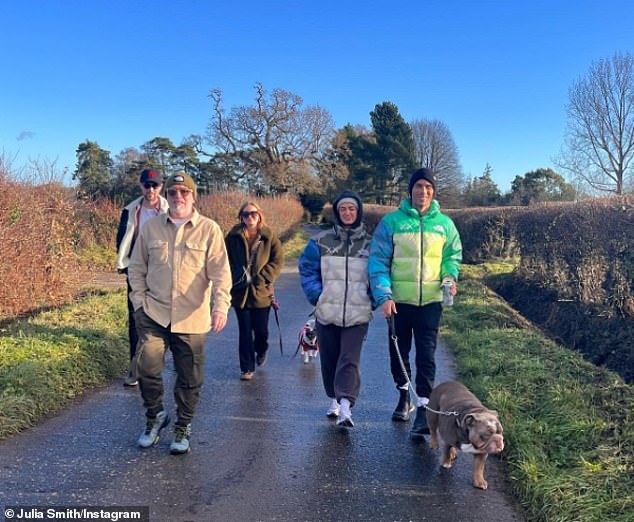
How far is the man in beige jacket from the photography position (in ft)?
12.7

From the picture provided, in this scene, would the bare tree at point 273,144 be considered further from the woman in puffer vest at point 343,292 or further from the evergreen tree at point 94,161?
the woman in puffer vest at point 343,292

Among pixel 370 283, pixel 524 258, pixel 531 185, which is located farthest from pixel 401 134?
pixel 370 283

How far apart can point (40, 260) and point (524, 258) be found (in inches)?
386

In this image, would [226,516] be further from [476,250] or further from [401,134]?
[401,134]

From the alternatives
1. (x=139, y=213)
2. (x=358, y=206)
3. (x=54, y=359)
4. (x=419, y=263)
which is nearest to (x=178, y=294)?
(x=358, y=206)

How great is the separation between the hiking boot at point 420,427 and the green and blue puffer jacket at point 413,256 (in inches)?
35.6

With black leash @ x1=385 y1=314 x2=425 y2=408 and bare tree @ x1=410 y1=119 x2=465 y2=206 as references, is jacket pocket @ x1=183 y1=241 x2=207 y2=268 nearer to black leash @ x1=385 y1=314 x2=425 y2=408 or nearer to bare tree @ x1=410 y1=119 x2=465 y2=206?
black leash @ x1=385 y1=314 x2=425 y2=408

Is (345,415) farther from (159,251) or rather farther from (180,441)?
(159,251)

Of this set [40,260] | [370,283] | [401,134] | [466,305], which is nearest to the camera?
[370,283]

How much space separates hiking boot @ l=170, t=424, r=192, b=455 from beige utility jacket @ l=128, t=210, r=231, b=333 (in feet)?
2.47

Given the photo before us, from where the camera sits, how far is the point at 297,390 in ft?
18.1

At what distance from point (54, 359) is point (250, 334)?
6.54 ft

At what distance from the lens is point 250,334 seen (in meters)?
5.94

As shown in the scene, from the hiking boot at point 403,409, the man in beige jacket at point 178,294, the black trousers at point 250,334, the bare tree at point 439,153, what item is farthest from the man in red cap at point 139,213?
the bare tree at point 439,153
